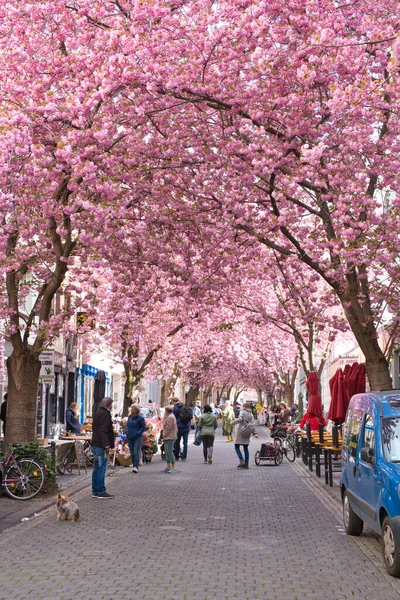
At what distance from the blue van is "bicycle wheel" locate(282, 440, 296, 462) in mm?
17664

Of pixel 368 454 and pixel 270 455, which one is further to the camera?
A: pixel 270 455

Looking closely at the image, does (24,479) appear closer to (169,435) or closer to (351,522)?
(351,522)

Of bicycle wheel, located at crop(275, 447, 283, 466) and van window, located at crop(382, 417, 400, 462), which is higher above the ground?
bicycle wheel, located at crop(275, 447, 283, 466)

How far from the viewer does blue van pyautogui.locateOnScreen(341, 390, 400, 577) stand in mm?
9227

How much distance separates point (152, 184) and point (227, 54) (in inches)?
173

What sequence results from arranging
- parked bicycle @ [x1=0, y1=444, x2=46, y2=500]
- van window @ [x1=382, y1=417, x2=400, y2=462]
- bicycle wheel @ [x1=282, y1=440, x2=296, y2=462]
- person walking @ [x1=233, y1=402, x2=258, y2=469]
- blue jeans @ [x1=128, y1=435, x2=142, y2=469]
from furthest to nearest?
1. bicycle wheel @ [x1=282, y1=440, x2=296, y2=462]
2. person walking @ [x1=233, y1=402, x2=258, y2=469]
3. blue jeans @ [x1=128, y1=435, x2=142, y2=469]
4. parked bicycle @ [x1=0, y1=444, x2=46, y2=500]
5. van window @ [x1=382, y1=417, x2=400, y2=462]

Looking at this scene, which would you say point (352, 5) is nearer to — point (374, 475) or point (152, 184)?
point (152, 184)

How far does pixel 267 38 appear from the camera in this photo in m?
14.2

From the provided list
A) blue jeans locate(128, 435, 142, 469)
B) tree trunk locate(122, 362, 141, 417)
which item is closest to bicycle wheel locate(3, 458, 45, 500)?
blue jeans locate(128, 435, 142, 469)

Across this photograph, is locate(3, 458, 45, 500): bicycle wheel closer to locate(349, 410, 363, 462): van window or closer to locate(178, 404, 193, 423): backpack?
locate(349, 410, 363, 462): van window

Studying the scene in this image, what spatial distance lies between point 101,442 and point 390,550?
333 inches

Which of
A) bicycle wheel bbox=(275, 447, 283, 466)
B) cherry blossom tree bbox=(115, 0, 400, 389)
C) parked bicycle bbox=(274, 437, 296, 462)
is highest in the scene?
cherry blossom tree bbox=(115, 0, 400, 389)

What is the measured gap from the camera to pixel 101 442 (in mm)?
16906

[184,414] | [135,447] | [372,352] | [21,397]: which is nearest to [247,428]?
[184,414]
